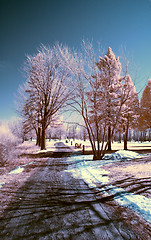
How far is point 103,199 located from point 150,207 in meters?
1.14

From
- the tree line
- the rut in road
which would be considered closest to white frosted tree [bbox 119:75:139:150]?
the tree line

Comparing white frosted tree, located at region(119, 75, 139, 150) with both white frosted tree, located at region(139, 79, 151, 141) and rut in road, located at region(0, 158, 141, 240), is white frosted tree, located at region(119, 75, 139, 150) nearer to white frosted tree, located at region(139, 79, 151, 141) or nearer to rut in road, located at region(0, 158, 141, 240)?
white frosted tree, located at region(139, 79, 151, 141)

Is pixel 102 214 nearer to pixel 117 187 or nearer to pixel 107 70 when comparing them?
pixel 117 187

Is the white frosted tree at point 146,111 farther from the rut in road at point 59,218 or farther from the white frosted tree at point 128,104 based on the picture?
the rut in road at point 59,218

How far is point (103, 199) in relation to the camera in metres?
3.54

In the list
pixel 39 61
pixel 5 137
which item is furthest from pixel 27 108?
pixel 5 137

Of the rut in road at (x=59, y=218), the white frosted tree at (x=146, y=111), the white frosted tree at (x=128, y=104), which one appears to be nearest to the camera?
the rut in road at (x=59, y=218)

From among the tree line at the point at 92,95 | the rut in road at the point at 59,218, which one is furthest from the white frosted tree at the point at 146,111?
the rut in road at the point at 59,218

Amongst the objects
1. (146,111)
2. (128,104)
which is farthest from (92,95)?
(146,111)

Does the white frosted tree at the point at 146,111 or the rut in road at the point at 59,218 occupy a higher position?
the white frosted tree at the point at 146,111

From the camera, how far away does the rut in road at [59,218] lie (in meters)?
2.21

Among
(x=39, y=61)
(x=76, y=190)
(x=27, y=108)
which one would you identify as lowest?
(x=76, y=190)

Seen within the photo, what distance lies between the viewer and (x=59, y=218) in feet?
8.73

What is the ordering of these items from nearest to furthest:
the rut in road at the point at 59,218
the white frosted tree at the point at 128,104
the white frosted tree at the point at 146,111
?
the rut in road at the point at 59,218 < the white frosted tree at the point at 128,104 < the white frosted tree at the point at 146,111
